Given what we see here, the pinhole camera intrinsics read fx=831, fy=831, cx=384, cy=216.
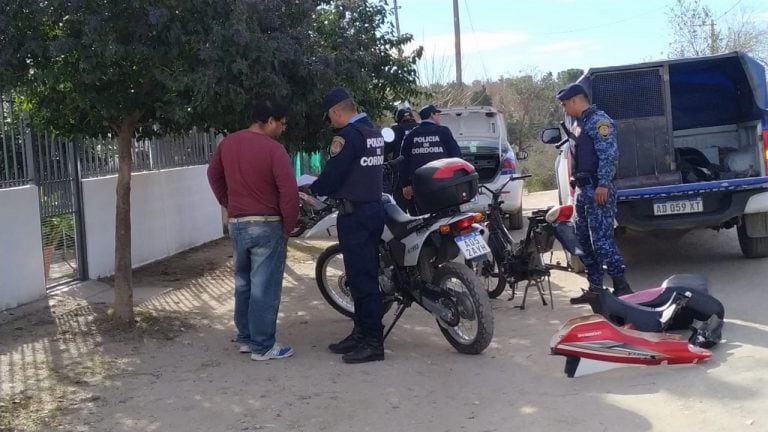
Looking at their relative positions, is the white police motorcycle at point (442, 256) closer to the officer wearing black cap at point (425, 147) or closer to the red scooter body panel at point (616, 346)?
the red scooter body panel at point (616, 346)

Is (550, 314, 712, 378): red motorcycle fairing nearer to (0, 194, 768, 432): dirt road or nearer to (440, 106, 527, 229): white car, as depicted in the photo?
(0, 194, 768, 432): dirt road

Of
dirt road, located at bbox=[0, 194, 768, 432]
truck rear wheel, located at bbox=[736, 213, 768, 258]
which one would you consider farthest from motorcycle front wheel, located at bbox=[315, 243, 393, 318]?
truck rear wheel, located at bbox=[736, 213, 768, 258]

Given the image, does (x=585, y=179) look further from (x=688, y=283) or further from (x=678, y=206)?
(x=688, y=283)

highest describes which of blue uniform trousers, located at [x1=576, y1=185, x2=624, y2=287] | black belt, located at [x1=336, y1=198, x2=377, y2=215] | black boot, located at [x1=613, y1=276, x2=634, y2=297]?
black belt, located at [x1=336, y1=198, x2=377, y2=215]

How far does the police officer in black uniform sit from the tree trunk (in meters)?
2.92

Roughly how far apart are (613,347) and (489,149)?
821cm

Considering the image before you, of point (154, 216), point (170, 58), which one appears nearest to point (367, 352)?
point (170, 58)

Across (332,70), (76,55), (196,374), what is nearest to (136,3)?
(76,55)

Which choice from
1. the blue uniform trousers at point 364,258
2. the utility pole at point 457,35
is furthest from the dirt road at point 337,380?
the utility pole at point 457,35

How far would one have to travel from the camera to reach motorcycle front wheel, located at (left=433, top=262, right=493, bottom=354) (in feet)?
18.8

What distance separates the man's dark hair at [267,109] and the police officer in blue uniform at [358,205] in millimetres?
326

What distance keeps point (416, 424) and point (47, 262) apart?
4.76 m

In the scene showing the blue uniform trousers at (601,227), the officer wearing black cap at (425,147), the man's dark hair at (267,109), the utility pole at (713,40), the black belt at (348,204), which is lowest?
the blue uniform trousers at (601,227)

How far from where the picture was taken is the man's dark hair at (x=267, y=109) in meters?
5.81
